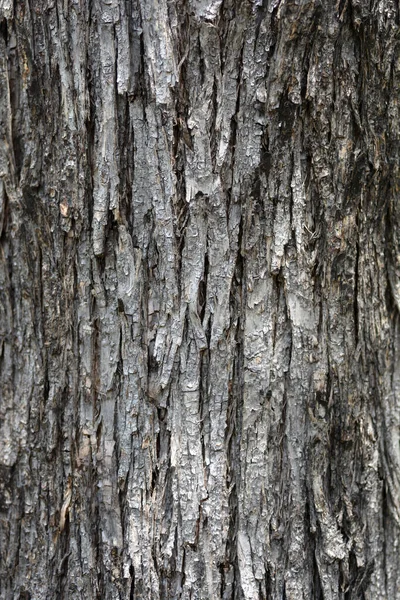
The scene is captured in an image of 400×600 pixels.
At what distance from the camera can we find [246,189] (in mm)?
1537

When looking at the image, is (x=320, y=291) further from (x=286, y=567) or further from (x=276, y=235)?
(x=286, y=567)

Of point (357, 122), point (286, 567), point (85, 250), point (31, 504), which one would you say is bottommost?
point (286, 567)

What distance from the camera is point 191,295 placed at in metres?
1.56

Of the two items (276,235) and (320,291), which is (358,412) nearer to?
(320,291)

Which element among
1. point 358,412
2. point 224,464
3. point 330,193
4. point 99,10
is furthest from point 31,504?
point 99,10

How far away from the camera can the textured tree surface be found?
151cm

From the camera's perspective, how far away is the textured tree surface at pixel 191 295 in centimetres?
151

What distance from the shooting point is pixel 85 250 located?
160cm

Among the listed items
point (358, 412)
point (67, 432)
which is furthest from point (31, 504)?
point (358, 412)

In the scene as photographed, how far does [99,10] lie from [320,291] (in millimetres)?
895

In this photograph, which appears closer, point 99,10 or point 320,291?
point 99,10

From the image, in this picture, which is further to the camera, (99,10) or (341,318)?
(341,318)

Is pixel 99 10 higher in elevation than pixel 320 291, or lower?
higher

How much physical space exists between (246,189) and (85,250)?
44cm
